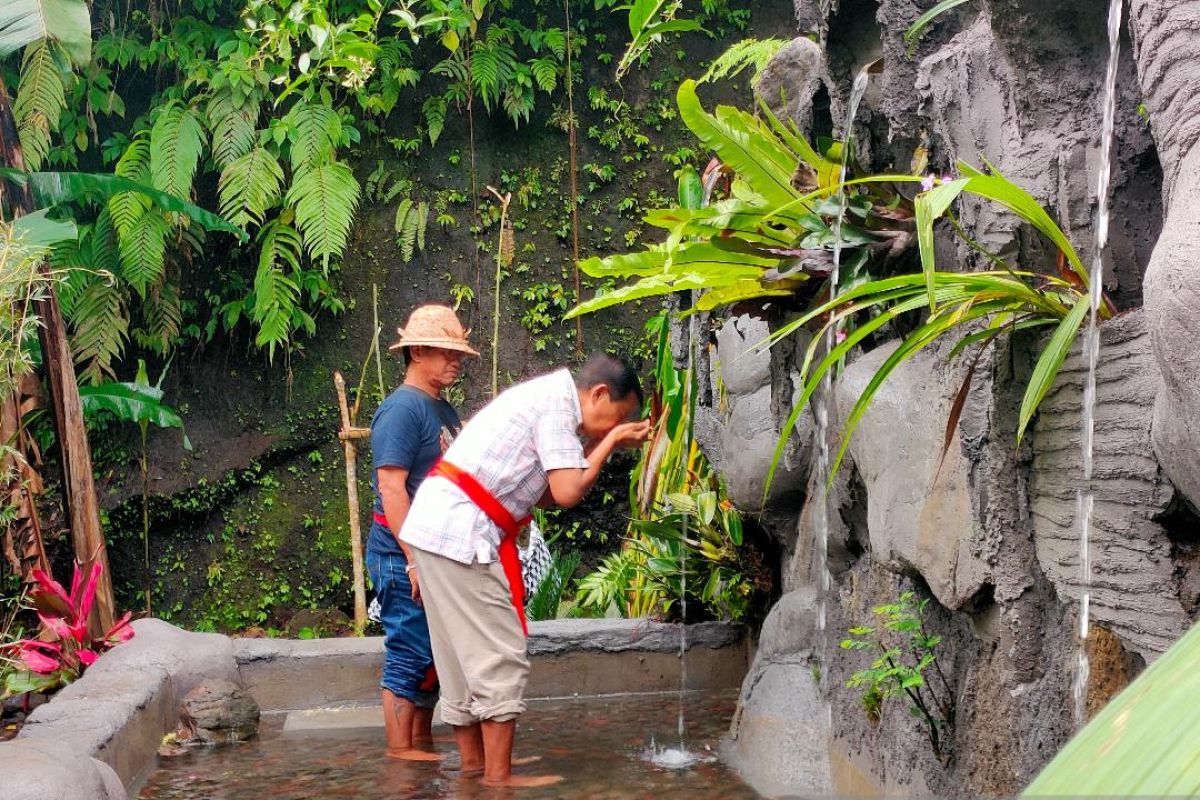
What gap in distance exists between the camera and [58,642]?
18.3 feet

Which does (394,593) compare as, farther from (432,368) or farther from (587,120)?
(587,120)

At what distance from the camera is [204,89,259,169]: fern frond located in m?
8.46

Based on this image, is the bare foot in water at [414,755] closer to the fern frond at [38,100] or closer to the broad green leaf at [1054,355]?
the broad green leaf at [1054,355]

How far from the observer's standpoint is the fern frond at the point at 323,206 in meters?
8.38

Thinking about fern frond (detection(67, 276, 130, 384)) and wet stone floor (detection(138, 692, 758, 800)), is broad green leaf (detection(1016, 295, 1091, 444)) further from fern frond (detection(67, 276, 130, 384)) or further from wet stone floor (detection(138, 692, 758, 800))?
fern frond (detection(67, 276, 130, 384))

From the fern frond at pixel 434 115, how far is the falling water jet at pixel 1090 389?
22.4 ft

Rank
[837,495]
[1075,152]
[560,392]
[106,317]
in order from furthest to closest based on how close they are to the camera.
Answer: [106,317], [837,495], [560,392], [1075,152]

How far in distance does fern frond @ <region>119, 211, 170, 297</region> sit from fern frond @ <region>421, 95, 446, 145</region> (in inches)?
81.8

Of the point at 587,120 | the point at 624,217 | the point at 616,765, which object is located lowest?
the point at 616,765

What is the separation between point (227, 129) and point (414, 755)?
5391mm

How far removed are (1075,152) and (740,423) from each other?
285 centimetres

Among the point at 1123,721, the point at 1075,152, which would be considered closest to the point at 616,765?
the point at 1075,152

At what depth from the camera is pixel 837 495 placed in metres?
4.48

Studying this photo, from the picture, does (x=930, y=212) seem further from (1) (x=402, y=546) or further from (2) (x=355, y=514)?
(2) (x=355, y=514)
